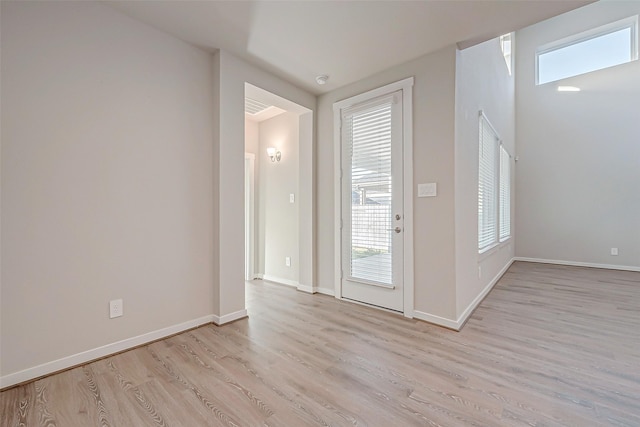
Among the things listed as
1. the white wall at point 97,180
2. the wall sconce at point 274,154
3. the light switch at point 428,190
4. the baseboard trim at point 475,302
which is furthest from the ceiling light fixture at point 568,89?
the white wall at point 97,180

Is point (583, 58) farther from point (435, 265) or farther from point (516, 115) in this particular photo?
point (435, 265)

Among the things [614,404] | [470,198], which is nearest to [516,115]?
[470,198]

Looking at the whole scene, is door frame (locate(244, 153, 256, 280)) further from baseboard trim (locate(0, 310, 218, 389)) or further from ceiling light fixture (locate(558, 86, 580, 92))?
ceiling light fixture (locate(558, 86, 580, 92))

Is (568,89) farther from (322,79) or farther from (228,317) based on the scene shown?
(228,317)

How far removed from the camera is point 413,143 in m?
2.83

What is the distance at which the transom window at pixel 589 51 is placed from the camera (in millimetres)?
5126

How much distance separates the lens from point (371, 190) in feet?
10.5

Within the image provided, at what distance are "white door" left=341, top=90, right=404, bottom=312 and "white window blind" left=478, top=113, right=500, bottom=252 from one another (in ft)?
4.01

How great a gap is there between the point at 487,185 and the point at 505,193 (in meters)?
1.70

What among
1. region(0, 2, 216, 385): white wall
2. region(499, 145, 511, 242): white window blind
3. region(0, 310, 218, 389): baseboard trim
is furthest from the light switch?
region(499, 145, 511, 242): white window blind

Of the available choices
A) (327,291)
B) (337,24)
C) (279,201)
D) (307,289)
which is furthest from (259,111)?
(327,291)

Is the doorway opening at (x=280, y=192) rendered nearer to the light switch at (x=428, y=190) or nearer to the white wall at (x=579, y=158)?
the light switch at (x=428, y=190)

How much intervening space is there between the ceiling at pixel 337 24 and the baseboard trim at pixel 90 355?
2576 mm

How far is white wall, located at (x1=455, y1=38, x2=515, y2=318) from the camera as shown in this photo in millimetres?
2670
